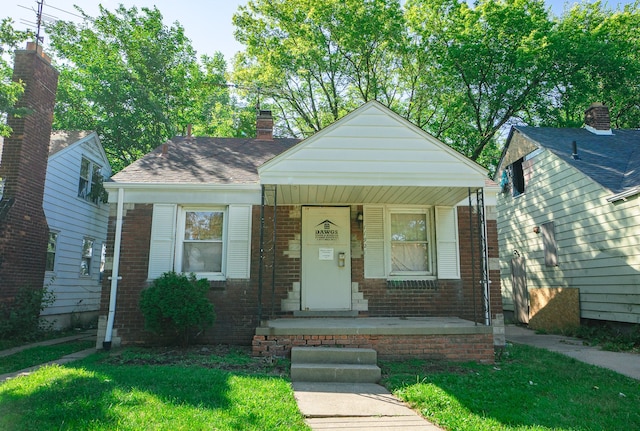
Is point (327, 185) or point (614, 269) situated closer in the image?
point (327, 185)

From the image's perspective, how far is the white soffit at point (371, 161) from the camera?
6.88 metres

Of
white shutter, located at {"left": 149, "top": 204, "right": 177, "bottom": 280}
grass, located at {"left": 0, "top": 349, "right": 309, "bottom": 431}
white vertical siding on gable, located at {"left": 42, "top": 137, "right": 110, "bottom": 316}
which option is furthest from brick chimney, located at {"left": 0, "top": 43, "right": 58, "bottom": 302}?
grass, located at {"left": 0, "top": 349, "right": 309, "bottom": 431}

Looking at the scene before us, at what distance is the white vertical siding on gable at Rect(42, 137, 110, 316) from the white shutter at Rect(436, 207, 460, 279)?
10635 mm

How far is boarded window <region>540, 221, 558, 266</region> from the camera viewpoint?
11.8 metres

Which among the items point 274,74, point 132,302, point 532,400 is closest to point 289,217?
point 132,302

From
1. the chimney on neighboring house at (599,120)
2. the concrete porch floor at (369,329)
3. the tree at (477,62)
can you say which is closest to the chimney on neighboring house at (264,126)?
the concrete porch floor at (369,329)

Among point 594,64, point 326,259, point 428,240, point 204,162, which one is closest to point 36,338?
point 204,162

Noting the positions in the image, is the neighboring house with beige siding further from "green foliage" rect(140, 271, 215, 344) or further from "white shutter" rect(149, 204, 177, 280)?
"white shutter" rect(149, 204, 177, 280)

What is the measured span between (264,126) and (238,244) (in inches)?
192

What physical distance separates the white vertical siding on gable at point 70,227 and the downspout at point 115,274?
4986 millimetres

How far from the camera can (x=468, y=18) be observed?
1728cm

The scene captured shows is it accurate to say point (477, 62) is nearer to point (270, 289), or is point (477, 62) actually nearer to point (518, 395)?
point (270, 289)

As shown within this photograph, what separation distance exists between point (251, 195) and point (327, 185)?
2015 mm

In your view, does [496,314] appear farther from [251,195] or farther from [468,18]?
[468,18]
